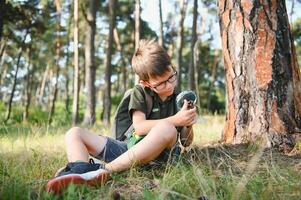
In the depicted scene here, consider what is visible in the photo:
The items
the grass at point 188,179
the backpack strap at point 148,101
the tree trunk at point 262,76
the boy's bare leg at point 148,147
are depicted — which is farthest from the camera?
the tree trunk at point 262,76

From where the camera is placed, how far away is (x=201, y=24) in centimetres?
3200

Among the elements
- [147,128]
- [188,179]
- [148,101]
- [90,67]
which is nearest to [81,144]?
[147,128]

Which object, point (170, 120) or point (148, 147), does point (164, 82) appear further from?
point (148, 147)

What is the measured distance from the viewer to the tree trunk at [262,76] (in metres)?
3.92

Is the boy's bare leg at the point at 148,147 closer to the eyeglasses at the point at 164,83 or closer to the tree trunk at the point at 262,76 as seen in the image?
the eyeglasses at the point at 164,83

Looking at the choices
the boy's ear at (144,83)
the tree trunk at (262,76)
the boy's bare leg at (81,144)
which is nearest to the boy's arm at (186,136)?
the boy's ear at (144,83)

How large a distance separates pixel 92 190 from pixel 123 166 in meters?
0.50

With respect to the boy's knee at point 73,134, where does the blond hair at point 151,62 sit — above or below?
above

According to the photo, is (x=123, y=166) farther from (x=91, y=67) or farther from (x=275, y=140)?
(x=91, y=67)

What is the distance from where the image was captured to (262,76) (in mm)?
3986

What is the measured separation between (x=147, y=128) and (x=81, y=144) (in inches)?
19.1

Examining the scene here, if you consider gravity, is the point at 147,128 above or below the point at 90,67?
below

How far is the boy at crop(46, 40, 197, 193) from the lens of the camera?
3068 millimetres

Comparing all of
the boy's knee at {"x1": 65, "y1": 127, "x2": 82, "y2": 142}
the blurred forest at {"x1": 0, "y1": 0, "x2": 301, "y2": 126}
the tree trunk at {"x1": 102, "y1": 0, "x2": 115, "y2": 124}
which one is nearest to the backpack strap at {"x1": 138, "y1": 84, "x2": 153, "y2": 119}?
the boy's knee at {"x1": 65, "y1": 127, "x2": 82, "y2": 142}
